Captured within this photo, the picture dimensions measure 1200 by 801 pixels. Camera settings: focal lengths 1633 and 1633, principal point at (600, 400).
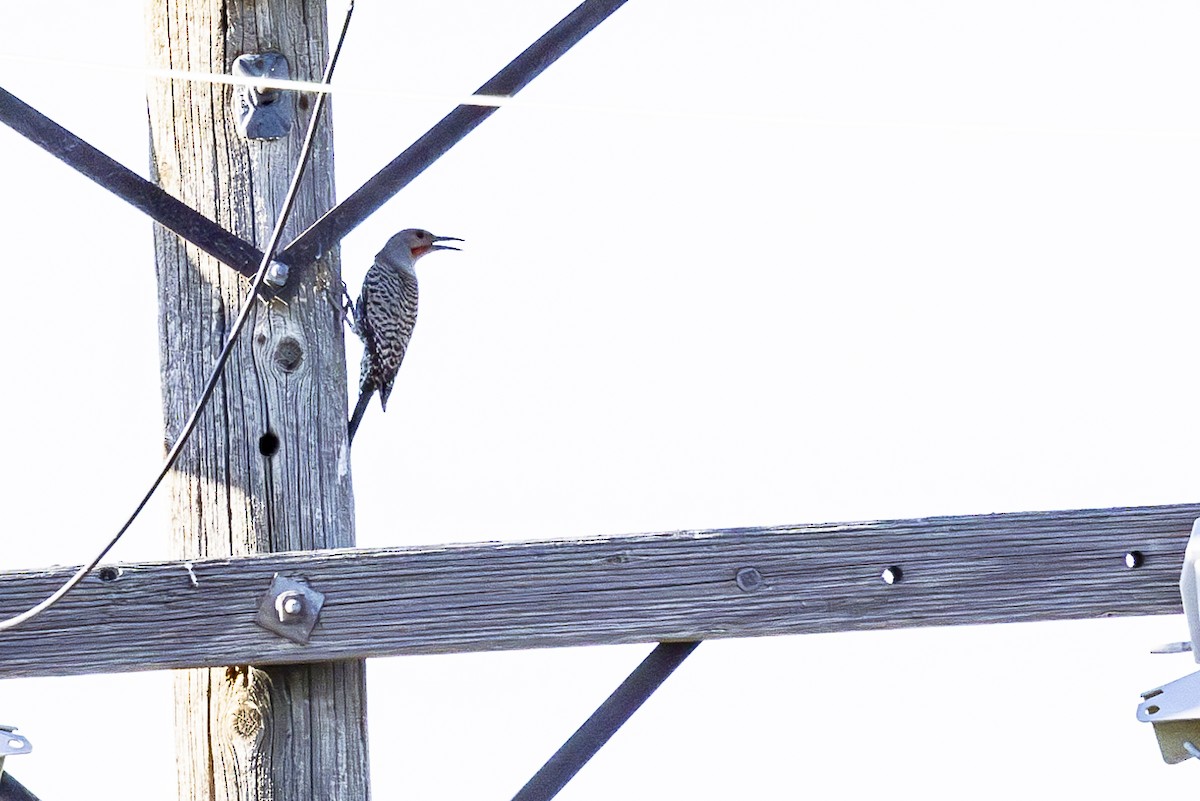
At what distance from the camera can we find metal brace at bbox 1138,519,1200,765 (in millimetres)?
2633

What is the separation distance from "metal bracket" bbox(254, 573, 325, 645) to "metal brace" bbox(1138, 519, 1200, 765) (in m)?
1.40

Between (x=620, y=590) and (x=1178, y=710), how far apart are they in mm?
941

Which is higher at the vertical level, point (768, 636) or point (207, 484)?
point (207, 484)

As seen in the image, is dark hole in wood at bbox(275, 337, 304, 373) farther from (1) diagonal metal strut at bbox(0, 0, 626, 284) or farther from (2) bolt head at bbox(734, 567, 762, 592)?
(2) bolt head at bbox(734, 567, 762, 592)

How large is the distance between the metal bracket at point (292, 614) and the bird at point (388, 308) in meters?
1.20

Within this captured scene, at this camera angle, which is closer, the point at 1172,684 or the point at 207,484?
the point at 1172,684

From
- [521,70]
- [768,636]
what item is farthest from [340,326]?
[768,636]

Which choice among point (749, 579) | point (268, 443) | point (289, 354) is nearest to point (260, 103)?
point (289, 354)

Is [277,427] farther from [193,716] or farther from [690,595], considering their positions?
A: [690,595]

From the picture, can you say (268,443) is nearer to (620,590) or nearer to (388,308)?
(620,590)

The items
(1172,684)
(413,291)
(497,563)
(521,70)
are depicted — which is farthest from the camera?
(413,291)

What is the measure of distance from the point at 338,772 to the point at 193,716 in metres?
0.30

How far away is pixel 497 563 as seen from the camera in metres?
2.86

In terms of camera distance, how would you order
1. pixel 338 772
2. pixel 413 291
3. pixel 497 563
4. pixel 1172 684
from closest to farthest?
pixel 1172 684
pixel 497 563
pixel 338 772
pixel 413 291
